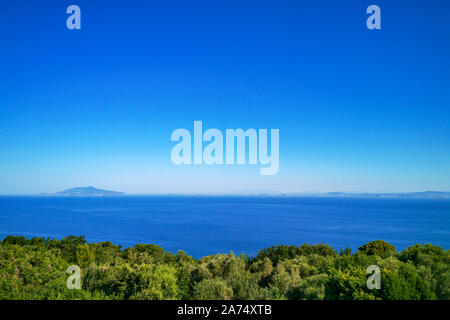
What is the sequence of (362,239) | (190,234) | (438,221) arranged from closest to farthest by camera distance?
(362,239) → (190,234) → (438,221)

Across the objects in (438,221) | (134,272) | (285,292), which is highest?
(134,272)

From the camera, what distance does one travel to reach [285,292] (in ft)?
45.7

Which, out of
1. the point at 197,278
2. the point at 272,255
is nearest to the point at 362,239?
the point at 272,255

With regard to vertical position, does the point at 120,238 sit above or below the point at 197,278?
below

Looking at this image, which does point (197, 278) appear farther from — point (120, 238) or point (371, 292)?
point (120, 238)
